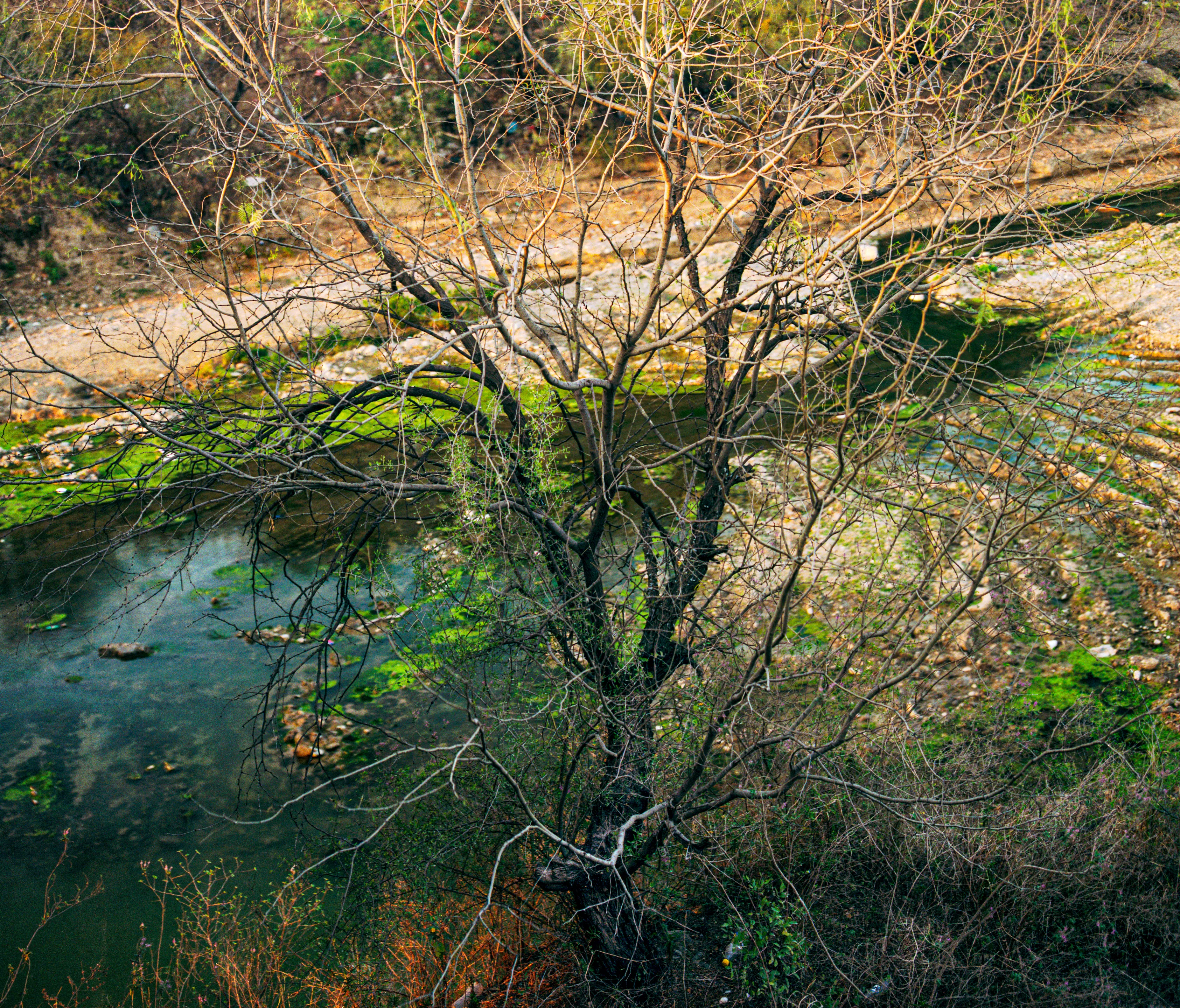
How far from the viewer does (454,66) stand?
11.8 ft

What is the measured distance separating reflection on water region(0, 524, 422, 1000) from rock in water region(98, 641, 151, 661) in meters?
0.07

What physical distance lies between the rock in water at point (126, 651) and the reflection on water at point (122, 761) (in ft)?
0.23

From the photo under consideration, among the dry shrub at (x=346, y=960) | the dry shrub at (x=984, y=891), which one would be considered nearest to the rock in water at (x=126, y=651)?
the dry shrub at (x=346, y=960)

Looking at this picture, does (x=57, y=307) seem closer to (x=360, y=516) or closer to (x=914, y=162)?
(x=360, y=516)

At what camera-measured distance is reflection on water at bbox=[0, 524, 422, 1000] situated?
19.0 feet

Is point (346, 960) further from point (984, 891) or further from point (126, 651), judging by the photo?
point (126, 651)

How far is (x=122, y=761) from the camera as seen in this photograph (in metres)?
6.94

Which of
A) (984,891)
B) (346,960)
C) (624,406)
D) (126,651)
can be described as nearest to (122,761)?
(126,651)

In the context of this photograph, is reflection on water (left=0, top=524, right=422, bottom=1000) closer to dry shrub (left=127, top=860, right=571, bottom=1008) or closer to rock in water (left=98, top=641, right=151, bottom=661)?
rock in water (left=98, top=641, right=151, bottom=661)

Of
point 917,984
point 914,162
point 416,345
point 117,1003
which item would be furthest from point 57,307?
point 917,984

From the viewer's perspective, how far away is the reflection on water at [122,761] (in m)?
5.80

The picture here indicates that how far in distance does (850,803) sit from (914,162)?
10.1ft

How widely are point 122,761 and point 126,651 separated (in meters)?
1.38

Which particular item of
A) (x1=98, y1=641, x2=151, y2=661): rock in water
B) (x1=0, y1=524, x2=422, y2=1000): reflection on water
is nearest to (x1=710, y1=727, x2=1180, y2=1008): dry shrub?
(x1=0, y1=524, x2=422, y2=1000): reflection on water
